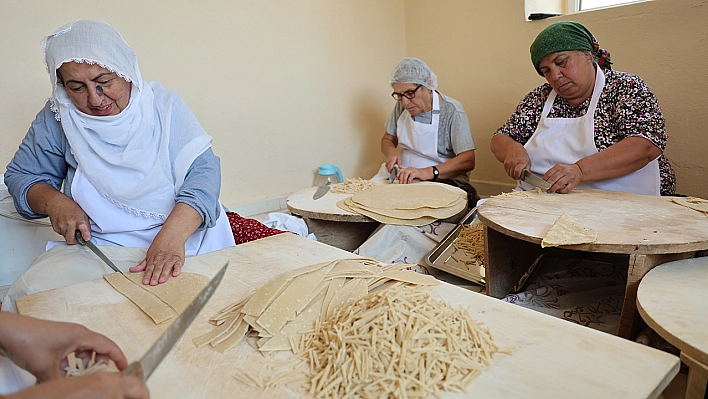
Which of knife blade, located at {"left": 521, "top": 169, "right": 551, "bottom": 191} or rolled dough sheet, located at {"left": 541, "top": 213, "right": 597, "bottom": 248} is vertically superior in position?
rolled dough sheet, located at {"left": 541, "top": 213, "right": 597, "bottom": 248}

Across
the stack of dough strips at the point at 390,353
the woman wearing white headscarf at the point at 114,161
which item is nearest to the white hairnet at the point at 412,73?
the woman wearing white headscarf at the point at 114,161

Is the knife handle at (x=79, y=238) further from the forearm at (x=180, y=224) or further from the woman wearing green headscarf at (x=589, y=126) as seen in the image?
the woman wearing green headscarf at (x=589, y=126)

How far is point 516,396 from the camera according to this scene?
78 cm

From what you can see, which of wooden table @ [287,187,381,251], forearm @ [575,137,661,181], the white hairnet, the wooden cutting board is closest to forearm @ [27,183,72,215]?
wooden table @ [287,187,381,251]

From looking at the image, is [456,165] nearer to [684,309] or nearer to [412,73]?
[412,73]

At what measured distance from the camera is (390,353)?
2.74 ft

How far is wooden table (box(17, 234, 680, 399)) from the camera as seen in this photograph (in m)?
0.80

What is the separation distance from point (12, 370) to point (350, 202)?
1.87 m

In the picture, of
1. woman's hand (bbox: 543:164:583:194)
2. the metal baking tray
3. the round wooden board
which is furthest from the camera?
the metal baking tray

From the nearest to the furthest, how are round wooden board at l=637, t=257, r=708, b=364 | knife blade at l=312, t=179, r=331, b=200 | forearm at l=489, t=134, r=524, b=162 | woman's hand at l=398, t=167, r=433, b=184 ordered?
round wooden board at l=637, t=257, r=708, b=364
forearm at l=489, t=134, r=524, b=162
knife blade at l=312, t=179, r=331, b=200
woman's hand at l=398, t=167, r=433, b=184

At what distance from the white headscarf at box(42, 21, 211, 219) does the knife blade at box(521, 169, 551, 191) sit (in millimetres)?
1603

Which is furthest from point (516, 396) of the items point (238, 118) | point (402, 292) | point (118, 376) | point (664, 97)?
point (238, 118)

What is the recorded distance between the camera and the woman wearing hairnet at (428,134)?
10.3 ft

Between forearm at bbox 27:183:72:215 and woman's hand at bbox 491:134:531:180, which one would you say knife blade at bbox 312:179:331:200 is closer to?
woman's hand at bbox 491:134:531:180
